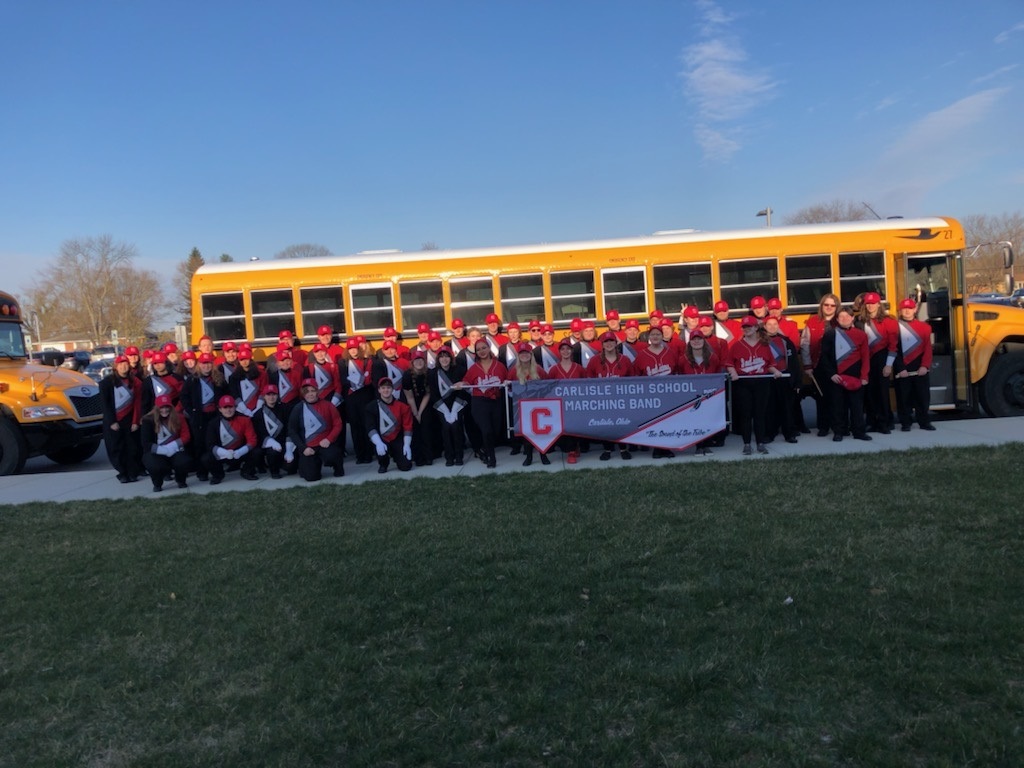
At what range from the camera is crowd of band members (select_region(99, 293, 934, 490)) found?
9102 mm

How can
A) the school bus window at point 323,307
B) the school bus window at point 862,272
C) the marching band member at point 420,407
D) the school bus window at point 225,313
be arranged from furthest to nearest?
the school bus window at point 225,313
the school bus window at point 323,307
the school bus window at point 862,272
the marching band member at point 420,407

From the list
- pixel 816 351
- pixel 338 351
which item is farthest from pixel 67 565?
pixel 816 351

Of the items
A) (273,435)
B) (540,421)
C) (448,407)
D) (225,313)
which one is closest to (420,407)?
(448,407)

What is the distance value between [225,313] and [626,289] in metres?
5.84

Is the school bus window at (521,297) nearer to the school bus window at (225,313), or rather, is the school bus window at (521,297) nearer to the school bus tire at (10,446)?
the school bus window at (225,313)

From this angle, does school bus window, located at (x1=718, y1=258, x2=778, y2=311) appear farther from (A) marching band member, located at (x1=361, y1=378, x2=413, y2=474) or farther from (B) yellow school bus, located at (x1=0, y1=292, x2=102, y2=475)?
(B) yellow school bus, located at (x1=0, y1=292, x2=102, y2=475)

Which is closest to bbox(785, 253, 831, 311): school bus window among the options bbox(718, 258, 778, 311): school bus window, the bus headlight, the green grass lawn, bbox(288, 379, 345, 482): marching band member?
bbox(718, 258, 778, 311): school bus window

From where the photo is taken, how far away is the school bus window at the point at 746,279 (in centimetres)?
1055

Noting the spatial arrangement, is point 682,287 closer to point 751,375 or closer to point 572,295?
point 572,295

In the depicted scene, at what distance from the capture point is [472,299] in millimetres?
11133

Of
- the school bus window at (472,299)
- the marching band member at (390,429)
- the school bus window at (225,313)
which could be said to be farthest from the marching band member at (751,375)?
the school bus window at (225,313)

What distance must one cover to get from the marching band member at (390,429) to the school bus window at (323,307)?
2189 millimetres

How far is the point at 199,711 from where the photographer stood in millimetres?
3451

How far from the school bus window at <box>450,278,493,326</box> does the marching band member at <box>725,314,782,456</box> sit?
3665 mm
